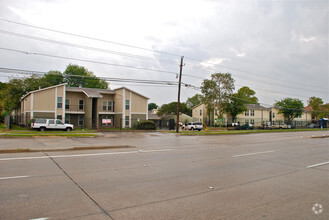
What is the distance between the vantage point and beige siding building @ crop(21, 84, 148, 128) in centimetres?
3509

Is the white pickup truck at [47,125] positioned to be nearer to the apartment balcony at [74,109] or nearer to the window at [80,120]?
the apartment balcony at [74,109]

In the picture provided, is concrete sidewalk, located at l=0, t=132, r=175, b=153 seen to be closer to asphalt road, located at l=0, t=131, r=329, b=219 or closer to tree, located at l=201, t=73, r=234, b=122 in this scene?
asphalt road, located at l=0, t=131, r=329, b=219

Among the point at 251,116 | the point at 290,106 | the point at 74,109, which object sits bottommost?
the point at 251,116

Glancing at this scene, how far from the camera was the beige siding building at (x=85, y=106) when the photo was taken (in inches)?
1382

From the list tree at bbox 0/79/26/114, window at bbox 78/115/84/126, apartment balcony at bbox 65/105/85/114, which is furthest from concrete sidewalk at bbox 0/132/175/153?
tree at bbox 0/79/26/114

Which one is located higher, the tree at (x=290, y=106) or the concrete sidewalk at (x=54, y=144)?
the tree at (x=290, y=106)

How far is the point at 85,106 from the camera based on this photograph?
4016 cm

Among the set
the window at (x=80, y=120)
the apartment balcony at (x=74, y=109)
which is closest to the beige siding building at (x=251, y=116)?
the window at (x=80, y=120)

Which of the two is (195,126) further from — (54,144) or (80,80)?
(80,80)

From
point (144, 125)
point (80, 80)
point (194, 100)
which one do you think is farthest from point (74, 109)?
point (194, 100)

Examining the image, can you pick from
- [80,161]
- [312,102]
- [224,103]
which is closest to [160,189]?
[80,161]

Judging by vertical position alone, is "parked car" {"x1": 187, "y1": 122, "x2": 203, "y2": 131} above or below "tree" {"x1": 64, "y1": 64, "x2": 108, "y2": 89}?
below

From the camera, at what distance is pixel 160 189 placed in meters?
6.00

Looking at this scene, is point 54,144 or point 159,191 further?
point 54,144
